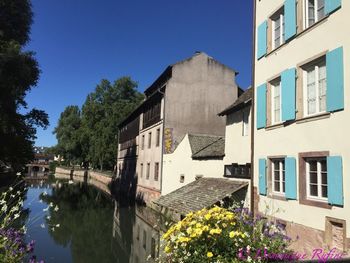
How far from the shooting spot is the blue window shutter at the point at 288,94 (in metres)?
9.35

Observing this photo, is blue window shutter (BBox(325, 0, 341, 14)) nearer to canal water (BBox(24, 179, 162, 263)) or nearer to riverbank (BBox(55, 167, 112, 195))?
canal water (BBox(24, 179, 162, 263))

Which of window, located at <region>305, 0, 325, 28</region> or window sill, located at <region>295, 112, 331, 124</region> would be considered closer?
window sill, located at <region>295, 112, 331, 124</region>

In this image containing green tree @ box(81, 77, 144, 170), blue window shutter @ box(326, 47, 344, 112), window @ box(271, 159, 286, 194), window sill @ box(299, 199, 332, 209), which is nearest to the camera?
blue window shutter @ box(326, 47, 344, 112)

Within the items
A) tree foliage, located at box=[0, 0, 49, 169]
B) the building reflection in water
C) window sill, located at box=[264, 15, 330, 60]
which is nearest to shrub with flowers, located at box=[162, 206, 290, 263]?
window sill, located at box=[264, 15, 330, 60]

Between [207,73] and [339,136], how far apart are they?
720 inches

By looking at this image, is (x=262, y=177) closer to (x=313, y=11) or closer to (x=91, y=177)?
(x=313, y=11)

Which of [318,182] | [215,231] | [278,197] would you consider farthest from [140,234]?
[215,231]

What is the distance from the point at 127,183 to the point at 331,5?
30.9 metres

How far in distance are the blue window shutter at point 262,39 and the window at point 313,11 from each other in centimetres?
208

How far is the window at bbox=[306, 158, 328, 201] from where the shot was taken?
8.34 meters

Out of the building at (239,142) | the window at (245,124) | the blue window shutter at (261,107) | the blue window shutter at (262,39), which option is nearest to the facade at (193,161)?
the building at (239,142)

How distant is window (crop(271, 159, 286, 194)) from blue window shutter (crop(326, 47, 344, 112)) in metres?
2.73

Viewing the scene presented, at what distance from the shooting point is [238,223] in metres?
5.41

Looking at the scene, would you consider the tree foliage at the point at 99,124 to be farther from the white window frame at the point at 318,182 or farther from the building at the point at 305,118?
the white window frame at the point at 318,182
